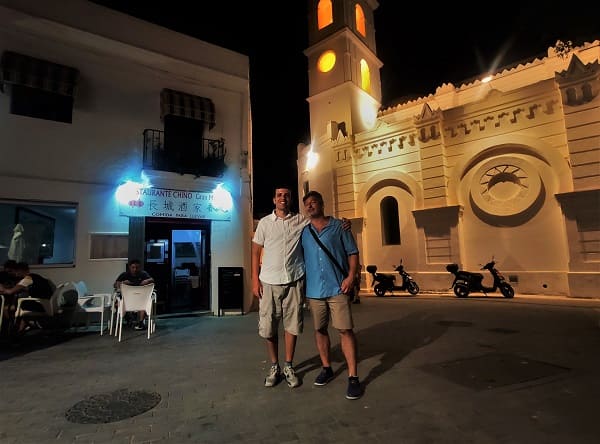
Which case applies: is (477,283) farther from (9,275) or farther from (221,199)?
(9,275)

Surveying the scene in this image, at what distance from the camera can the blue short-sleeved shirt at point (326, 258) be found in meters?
3.80

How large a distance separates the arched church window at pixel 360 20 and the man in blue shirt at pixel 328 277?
67.5 feet

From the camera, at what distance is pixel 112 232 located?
8.20m

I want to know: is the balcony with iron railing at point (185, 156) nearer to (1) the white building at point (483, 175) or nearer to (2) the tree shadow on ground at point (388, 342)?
(2) the tree shadow on ground at point (388, 342)

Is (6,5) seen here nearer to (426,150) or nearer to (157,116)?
(157,116)

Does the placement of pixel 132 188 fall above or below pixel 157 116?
below

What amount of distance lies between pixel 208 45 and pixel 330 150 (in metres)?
9.11

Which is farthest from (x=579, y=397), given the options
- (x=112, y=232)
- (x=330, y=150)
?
(x=330, y=150)

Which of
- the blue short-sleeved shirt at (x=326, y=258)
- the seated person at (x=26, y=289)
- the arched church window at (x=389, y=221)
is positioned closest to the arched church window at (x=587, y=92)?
the arched church window at (x=389, y=221)

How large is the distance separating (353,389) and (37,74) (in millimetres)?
8738

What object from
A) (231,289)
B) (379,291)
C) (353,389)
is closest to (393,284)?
(379,291)

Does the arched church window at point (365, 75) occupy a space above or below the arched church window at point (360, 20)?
below

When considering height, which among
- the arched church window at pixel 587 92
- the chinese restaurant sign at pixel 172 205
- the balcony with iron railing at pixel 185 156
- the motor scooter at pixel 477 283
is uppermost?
the arched church window at pixel 587 92

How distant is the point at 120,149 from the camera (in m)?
8.60
